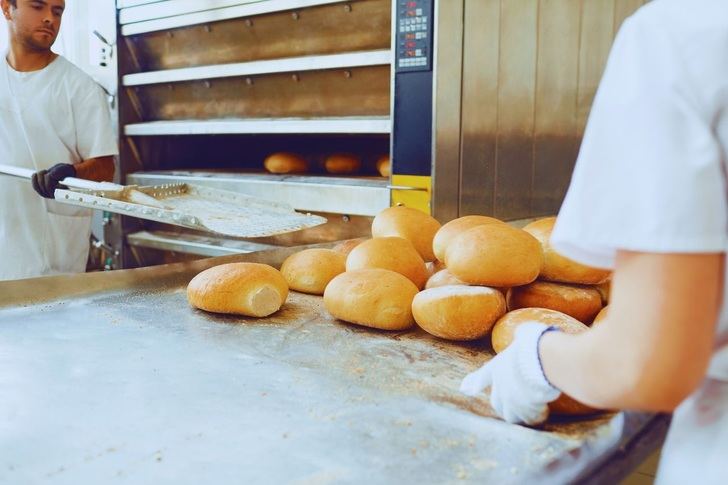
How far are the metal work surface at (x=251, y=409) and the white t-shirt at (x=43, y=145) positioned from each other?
5.71 feet

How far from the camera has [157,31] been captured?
151 inches

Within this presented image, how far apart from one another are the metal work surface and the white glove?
0.02 metres

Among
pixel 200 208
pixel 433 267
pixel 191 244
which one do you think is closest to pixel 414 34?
Result: pixel 200 208

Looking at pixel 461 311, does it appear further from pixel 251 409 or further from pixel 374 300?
pixel 251 409

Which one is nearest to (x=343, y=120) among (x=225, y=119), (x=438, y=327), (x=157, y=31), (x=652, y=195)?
(x=225, y=119)

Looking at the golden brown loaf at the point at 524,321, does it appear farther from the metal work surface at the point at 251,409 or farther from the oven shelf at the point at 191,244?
the oven shelf at the point at 191,244

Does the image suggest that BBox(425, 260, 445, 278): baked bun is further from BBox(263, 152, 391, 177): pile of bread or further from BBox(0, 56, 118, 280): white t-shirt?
BBox(0, 56, 118, 280): white t-shirt

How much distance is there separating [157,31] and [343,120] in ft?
5.23

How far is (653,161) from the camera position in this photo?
51 cm

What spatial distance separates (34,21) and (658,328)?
3.06 m

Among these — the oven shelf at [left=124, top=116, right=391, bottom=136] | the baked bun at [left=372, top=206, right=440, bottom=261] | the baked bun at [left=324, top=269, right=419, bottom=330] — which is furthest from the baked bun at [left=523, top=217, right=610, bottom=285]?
the oven shelf at [left=124, top=116, right=391, bottom=136]

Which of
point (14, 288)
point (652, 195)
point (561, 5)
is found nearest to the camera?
point (652, 195)

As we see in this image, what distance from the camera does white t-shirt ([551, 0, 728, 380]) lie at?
Answer: 19.9 inches

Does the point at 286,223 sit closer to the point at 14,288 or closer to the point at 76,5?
the point at 14,288
